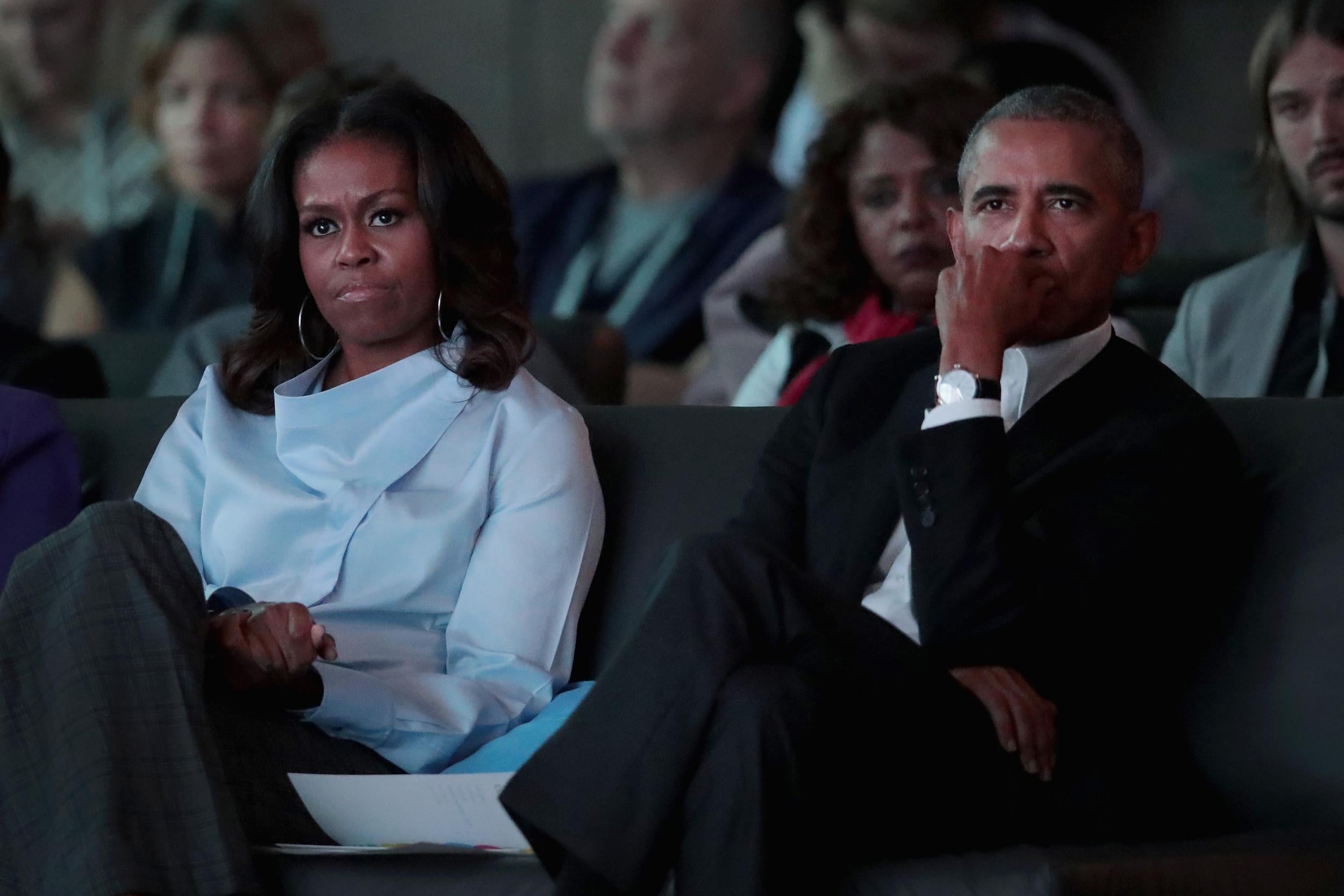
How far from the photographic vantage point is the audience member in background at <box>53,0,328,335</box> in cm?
428

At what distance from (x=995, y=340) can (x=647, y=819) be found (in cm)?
59

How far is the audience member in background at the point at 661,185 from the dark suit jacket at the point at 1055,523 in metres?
2.40

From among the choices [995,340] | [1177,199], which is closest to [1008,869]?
[995,340]

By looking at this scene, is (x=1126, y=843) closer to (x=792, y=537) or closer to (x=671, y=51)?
(x=792, y=537)

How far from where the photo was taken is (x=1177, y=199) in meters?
4.76

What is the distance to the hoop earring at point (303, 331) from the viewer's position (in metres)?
2.21

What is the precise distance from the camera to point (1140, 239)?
1.90m

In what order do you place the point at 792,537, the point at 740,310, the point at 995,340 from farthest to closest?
the point at 740,310, the point at 792,537, the point at 995,340

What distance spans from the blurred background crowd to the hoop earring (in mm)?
507

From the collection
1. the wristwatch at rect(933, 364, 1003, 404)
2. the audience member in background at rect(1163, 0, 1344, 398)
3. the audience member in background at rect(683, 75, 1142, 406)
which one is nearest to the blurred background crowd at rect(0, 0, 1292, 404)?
the audience member in background at rect(683, 75, 1142, 406)

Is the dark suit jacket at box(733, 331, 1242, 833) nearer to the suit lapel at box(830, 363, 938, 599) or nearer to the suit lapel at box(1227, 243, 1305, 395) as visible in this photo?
the suit lapel at box(830, 363, 938, 599)

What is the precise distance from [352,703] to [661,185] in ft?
10.9

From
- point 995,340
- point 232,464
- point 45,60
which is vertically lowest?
point 45,60

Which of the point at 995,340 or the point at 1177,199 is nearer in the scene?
the point at 995,340
